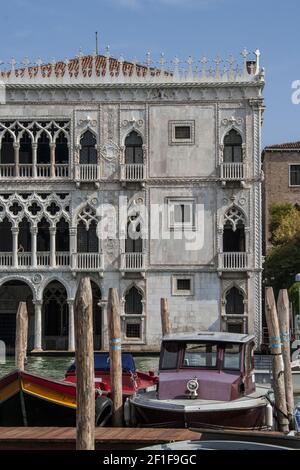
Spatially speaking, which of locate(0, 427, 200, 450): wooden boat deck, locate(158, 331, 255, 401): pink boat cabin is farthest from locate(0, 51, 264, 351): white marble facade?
locate(0, 427, 200, 450): wooden boat deck

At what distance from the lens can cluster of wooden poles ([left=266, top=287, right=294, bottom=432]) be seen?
1329cm

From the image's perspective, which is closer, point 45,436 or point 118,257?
point 45,436

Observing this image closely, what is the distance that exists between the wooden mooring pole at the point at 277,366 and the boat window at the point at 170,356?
4.74 feet

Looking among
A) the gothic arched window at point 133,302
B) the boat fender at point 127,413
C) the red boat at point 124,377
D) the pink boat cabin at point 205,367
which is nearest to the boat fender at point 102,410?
the boat fender at point 127,413

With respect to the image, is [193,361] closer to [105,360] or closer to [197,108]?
[105,360]

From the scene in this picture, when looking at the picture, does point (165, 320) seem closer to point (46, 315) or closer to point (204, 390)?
point (204, 390)

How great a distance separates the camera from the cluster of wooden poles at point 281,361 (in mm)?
13289

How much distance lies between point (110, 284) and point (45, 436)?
52.3ft

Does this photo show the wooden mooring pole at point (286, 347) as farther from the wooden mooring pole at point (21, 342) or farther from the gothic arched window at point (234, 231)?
the gothic arched window at point (234, 231)

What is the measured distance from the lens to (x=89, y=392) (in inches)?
405

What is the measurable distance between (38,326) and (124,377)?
39.0 ft

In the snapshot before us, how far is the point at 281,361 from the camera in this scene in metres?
14.1

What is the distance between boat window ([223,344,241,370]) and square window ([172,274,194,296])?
14.0 m
